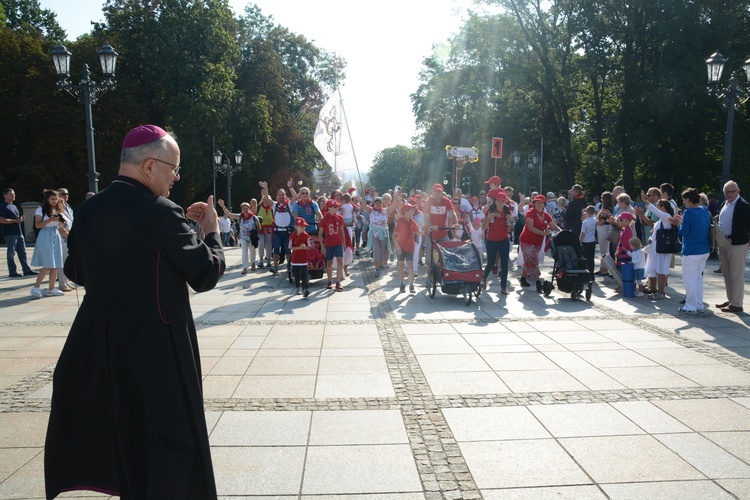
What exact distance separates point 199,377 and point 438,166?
207 ft

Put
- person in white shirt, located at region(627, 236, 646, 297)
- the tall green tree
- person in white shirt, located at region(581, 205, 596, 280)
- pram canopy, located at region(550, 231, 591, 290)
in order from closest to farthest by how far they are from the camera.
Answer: pram canopy, located at region(550, 231, 591, 290), person in white shirt, located at region(627, 236, 646, 297), person in white shirt, located at region(581, 205, 596, 280), the tall green tree

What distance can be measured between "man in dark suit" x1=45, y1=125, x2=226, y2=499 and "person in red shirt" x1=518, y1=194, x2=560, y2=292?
9.59 metres

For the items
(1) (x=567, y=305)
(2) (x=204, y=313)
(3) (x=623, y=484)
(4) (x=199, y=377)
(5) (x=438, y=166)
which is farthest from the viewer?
(5) (x=438, y=166)

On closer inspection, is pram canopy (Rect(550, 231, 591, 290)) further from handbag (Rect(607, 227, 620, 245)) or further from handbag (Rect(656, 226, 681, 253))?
handbag (Rect(607, 227, 620, 245))

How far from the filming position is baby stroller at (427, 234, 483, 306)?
10.5 meters

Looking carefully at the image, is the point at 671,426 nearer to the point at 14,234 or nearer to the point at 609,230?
the point at 609,230

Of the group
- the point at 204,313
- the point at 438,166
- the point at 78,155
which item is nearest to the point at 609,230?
the point at 204,313

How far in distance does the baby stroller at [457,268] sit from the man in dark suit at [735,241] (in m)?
3.84

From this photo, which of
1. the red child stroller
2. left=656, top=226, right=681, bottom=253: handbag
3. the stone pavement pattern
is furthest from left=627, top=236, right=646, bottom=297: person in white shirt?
the red child stroller

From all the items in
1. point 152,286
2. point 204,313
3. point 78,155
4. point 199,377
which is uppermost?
point 78,155

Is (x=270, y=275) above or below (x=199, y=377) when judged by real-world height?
below

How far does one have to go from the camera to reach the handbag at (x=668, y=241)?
10373 millimetres

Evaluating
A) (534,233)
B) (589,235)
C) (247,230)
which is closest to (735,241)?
(534,233)

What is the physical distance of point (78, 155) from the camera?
1353 inches
